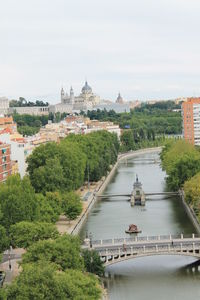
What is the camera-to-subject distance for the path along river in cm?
2638

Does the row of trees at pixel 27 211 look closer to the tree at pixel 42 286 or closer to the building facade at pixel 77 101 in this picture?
the tree at pixel 42 286

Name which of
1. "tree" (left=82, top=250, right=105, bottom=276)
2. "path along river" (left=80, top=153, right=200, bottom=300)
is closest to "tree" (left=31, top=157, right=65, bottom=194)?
"path along river" (left=80, top=153, right=200, bottom=300)

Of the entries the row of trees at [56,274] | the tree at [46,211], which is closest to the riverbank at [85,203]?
the tree at [46,211]

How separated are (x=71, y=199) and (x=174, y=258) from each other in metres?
9.53

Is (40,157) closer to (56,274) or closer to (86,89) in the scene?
(56,274)

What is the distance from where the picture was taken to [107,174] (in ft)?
212

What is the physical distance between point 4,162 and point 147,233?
12.2 m

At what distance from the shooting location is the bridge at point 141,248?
2889 centimetres

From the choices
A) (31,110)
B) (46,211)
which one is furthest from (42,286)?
(31,110)

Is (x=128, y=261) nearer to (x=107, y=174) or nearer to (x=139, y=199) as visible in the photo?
(x=139, y=199)

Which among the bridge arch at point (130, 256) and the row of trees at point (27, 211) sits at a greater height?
the row of trees at point (27, 211)

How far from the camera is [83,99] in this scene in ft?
588

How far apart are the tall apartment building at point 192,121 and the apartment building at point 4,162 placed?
39.7 m

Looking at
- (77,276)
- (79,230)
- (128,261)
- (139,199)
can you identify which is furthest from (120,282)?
(139,199)
